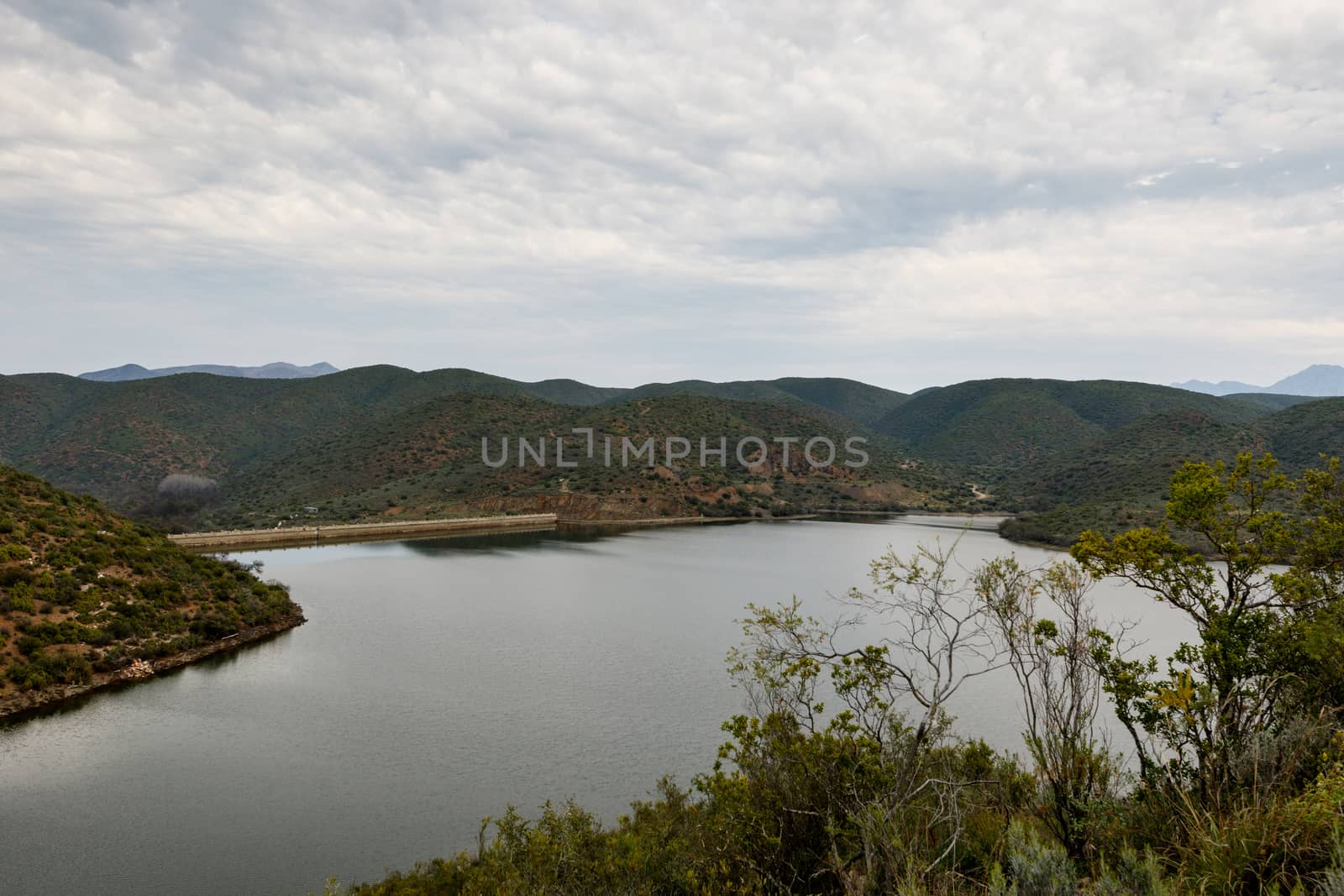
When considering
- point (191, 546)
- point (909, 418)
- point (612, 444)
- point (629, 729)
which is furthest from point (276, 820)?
point (909, 418)

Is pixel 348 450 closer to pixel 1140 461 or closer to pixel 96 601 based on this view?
pixel 96 601

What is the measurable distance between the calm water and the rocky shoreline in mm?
898

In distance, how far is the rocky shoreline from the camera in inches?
906

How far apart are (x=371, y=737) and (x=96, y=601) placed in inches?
626

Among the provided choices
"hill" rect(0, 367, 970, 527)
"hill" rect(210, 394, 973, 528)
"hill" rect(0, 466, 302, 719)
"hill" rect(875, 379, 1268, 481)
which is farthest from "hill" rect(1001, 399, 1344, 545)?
"hill" rect(0, 466, 302, 719)

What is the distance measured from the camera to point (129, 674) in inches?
1053

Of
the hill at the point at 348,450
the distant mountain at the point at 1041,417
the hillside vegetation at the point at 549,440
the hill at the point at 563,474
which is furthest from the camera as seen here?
the distant mountain at the point at 1041,417

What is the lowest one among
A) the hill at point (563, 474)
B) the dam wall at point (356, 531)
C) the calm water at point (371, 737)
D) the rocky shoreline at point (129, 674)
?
the calm water at point (371, 737)

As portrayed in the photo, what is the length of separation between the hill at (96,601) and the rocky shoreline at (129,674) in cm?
5

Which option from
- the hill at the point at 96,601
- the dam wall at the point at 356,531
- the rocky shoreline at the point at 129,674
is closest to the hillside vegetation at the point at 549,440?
the dam wall at the point at 356,531

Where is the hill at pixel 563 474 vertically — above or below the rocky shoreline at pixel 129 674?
above

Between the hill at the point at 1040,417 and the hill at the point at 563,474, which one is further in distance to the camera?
the hill at the point at 1040,417

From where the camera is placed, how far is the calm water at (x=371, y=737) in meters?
15.3

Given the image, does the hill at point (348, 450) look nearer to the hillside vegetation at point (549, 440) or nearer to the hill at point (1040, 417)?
the hillside vegetation at point (549, 440)
